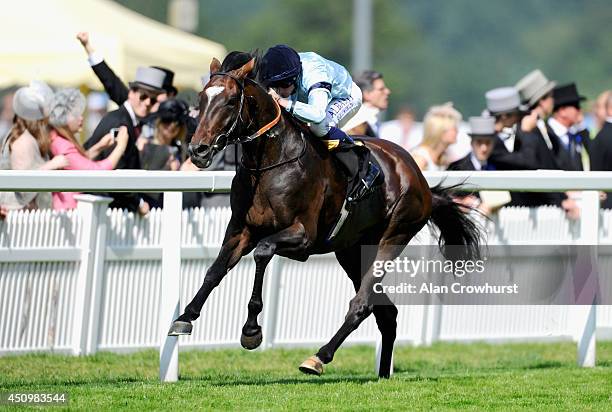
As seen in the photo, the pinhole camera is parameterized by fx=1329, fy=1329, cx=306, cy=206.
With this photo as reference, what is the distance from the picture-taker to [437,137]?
10797 millimetres

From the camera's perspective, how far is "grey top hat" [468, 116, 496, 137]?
1102cm

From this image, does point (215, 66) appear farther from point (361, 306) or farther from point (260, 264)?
point (361, 306)

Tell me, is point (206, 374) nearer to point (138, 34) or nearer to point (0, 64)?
point (0, 64)

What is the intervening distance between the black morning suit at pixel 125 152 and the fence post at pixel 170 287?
5.75 ft

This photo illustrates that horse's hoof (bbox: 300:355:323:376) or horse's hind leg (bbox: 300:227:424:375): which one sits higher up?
horse's hind leg (bbox: 300:227:424:375)

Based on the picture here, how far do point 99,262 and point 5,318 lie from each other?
2.62 ft

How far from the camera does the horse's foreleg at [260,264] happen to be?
23.6 feet

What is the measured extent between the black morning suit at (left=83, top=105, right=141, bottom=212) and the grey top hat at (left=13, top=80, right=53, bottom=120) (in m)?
0.71

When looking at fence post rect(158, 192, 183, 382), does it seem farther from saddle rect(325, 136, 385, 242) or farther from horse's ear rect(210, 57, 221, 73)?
horse's ear rect(210, 57, 221, 73)

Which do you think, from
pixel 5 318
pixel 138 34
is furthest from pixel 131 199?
pixel 138 34

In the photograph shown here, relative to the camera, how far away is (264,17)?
2867 inches

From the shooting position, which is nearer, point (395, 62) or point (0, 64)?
point (0, 64)

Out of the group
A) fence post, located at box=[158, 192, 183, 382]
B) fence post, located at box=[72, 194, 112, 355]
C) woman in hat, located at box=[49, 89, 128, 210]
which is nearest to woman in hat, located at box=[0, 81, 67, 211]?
woman in hat, located at box=[49, 89, 128, 210]

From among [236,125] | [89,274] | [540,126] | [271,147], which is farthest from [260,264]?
[540,126]
